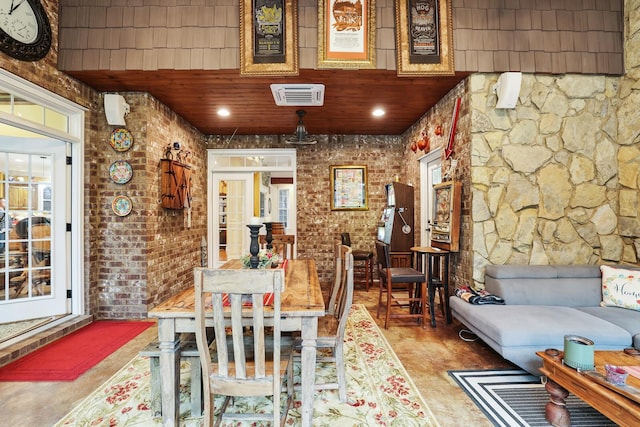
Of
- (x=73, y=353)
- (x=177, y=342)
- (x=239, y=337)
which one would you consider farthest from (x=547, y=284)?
(x=73, y=353)

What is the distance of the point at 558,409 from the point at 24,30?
16.0ft

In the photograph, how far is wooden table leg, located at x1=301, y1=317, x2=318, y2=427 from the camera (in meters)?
1.68

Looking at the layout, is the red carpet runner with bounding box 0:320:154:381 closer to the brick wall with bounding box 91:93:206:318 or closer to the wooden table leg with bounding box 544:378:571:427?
the brick wall with bounding box 91:93:206:318

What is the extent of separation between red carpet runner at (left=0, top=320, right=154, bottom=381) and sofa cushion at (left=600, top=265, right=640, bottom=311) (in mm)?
4428

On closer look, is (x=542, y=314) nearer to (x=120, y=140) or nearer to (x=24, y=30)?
(x=120, y=140)

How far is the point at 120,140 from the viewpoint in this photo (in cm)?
355

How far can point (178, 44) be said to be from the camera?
3043 mm

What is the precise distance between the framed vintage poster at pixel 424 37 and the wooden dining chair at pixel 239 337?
2.66 m

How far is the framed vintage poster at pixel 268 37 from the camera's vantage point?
3.00 meters

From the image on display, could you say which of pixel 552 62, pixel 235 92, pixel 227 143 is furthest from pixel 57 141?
pixel 552 62

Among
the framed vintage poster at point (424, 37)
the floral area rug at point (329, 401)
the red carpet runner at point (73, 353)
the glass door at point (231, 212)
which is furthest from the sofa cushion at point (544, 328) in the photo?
the glass door at point (231, 212)

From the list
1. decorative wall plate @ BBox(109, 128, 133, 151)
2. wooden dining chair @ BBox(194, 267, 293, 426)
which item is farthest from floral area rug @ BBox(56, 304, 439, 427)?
decorative wall plate @ BBox(109, 128, 133, 151)

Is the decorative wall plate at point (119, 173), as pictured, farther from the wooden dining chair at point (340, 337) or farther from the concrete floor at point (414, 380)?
the wooden dining chair at point (340, 337)

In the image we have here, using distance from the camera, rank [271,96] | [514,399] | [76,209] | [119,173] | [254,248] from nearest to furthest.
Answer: [514,399]
[254,248]
[76,209]
[119,173]
[271,96]
